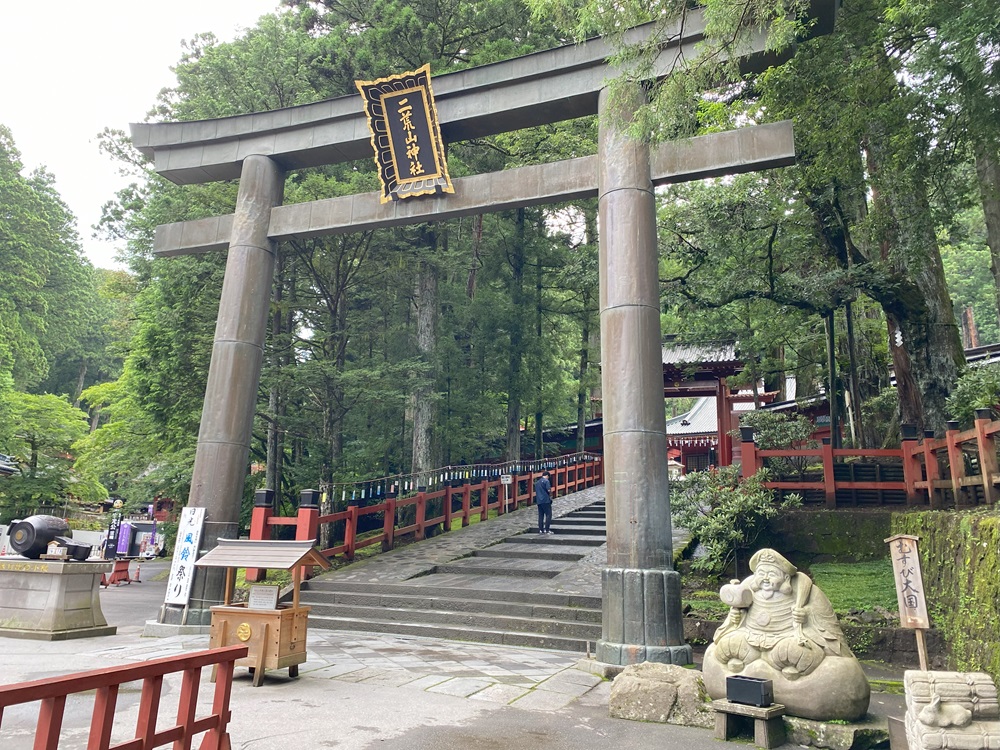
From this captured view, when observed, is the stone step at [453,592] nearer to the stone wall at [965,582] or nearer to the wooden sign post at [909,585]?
the stone wall at [965,582]

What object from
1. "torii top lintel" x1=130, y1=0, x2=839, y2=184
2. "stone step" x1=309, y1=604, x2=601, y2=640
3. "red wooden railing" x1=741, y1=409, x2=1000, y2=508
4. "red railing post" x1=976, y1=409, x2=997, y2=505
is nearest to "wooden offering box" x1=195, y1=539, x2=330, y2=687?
"stone step" x1=309, y1=604, x2=601, y2=640

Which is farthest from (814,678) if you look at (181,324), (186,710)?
(181,324)

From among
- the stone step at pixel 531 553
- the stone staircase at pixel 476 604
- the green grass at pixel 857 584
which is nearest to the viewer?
the green grass at pixel 857 584

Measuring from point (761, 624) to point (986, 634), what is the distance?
Result: 5.93 feet

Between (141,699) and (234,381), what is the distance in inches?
251

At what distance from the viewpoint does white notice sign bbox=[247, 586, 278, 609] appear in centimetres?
583

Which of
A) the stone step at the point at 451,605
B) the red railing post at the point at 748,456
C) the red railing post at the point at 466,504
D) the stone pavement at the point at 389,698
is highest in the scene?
the red railing post at the point at 748,456

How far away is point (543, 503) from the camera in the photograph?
12.9 m

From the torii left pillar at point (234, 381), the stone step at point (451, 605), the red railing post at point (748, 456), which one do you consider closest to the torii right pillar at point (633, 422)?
the stone step at point (451, 605)

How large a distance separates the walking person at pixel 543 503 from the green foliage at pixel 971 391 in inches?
265

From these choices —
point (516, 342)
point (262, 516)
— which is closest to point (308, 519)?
point (262, 516)

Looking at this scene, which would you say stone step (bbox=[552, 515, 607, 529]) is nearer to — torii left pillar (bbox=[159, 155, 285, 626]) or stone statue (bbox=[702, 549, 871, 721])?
torii left pillar (bbox=[159, 155, 285, 626])

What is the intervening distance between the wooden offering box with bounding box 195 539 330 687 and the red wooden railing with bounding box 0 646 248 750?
8.13ft

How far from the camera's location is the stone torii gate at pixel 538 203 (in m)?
6.65
